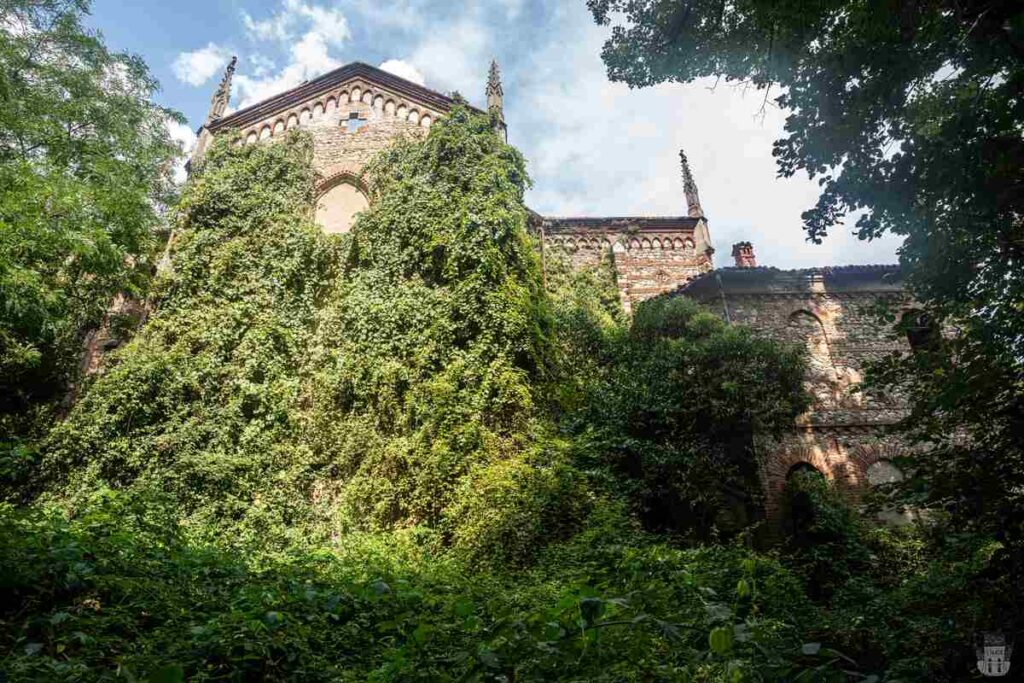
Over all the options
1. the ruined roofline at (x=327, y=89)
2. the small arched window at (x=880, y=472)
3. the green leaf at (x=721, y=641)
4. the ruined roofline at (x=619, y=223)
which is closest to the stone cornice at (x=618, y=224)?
the ruined roofline at (x=619, y=223)

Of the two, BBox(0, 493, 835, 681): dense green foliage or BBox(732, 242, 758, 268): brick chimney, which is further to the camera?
BBox(732, 242, 758, 268): brick chimney

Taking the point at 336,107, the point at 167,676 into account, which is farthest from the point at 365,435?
the point at 336,107

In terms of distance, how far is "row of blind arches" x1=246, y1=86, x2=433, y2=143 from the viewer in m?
17.4

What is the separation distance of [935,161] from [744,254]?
14.4 metres

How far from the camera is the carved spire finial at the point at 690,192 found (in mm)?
20703

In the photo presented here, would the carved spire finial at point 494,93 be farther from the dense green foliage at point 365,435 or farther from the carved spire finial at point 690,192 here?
the carved spire finial at point 690,192

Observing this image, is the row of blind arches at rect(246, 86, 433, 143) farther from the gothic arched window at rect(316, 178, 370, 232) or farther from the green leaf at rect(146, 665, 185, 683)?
the green leaf at rect(146, 665, 185, 683)

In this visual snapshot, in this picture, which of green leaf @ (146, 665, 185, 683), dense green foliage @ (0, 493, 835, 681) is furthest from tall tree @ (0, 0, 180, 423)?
green leaf @ (146, 665, 185, 683)

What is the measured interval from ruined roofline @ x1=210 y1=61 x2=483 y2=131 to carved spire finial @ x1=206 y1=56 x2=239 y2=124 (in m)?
0.45

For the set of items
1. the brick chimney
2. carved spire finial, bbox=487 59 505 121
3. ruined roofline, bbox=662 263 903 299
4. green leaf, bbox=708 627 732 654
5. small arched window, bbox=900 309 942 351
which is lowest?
green leaf, bbox=708 627 732 654

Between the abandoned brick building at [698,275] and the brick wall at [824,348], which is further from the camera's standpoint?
the abandoned brick building at [698,275]

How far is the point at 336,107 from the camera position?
17719mm

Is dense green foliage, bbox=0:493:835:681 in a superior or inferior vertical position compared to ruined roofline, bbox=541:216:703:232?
inferior

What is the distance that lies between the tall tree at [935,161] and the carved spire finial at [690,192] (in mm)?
12910
